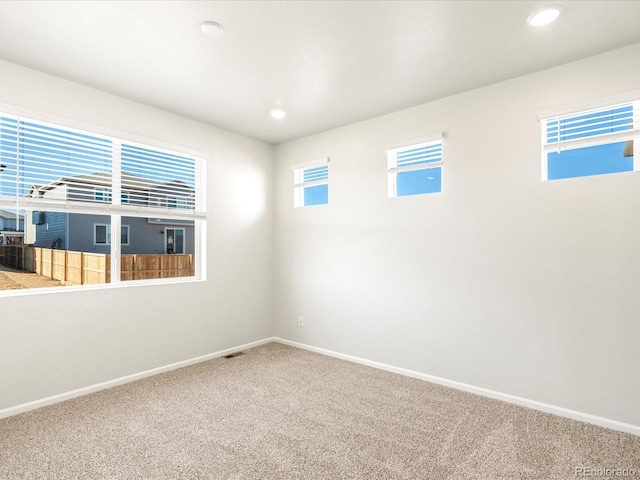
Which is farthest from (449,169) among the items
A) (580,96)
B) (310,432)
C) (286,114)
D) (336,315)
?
(310,432)

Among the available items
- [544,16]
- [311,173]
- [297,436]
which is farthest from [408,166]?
[297,436]

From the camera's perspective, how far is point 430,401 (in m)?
2.88

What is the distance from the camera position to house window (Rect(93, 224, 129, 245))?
3.18 meters

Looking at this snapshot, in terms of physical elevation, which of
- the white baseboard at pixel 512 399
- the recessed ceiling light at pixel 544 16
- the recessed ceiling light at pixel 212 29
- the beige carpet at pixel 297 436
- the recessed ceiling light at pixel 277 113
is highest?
the recessed ceiling light at pixel 544 16

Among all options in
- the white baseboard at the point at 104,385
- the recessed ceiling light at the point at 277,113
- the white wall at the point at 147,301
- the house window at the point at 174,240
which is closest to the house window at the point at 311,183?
the white wall at the point at 147,301

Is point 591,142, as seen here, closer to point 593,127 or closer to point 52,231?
point 593,127

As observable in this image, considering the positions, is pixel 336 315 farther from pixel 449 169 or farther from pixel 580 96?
pixel 580 96

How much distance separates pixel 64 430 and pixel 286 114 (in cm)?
322

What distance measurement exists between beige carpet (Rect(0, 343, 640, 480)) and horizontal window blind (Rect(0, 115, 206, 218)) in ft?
5.47

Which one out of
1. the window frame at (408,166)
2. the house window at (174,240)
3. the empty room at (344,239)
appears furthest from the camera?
the house window at (174,240)

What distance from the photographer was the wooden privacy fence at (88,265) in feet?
9.25

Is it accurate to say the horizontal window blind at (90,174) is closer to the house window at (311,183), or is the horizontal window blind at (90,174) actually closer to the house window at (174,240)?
the house window at (174,240)

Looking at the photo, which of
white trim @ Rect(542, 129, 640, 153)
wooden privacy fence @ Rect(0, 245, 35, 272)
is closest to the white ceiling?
white trim @ Rect(542, 129, 640, 153)

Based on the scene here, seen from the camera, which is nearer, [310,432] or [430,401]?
[310,432]
